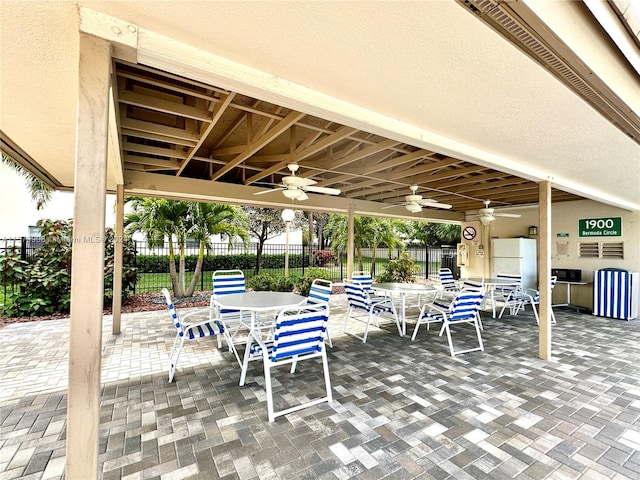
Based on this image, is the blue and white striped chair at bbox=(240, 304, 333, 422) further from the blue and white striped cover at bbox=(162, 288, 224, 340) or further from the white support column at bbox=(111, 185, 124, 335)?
the white support column at bbox=(111, 185, 124, 335)

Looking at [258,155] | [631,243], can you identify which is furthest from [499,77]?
[631,243]

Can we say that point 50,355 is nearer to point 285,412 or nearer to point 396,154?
point 285,412

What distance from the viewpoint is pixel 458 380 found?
330 cm

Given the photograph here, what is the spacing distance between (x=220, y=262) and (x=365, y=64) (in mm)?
A: 11033

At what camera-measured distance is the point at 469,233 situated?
9898 mm

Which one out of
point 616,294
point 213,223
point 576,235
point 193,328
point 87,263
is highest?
point 213,223

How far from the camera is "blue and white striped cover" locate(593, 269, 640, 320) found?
257 inches

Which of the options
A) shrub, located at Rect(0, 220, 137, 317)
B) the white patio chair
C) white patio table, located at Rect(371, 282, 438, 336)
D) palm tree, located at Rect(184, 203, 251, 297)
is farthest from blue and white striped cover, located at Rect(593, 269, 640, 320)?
shrub, located at Rect(0, 220, 137, 317)

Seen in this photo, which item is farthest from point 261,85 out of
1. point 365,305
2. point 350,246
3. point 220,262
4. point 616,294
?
point 220,262

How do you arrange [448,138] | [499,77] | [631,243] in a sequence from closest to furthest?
[499,77]
[448,138]
[631,243]

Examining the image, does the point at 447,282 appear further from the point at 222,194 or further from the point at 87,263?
the point at 87,263

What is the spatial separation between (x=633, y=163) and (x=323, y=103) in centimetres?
410

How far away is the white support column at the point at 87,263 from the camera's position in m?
1.45

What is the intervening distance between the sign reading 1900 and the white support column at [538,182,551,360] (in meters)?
4.92
